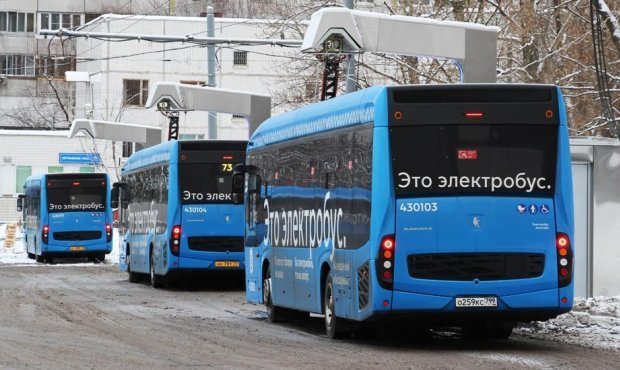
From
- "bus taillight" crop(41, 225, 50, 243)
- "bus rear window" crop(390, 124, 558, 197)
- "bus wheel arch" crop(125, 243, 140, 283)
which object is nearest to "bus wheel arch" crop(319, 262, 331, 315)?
"bus rear window" crop(390, 124, 558, 197)

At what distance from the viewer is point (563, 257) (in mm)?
17078

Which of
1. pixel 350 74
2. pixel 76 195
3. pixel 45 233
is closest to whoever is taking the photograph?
pixel 350 74

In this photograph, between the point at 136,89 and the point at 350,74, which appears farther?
the point at 136,89

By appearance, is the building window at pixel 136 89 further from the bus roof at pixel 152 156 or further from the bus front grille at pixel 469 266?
the bus front grille at pixel 469 266

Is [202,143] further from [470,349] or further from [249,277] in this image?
[470,349]

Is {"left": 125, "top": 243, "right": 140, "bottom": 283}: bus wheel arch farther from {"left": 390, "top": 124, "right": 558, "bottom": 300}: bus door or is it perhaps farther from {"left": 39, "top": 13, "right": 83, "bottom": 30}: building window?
{"left": 39, "top": 13, "right": 83, "bottom": 30}: building window

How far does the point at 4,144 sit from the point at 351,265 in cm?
7159

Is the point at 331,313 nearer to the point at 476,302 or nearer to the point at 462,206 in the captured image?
the point at 476,302

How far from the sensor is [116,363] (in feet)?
50.3

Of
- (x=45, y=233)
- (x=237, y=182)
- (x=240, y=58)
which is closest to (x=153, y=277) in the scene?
(x=237, y=182)

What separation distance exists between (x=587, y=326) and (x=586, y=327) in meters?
0.08

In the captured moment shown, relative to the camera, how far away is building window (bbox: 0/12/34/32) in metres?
106

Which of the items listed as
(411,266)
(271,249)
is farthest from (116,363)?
(271,249)

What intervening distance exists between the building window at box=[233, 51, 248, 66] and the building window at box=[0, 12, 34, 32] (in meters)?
25.4
